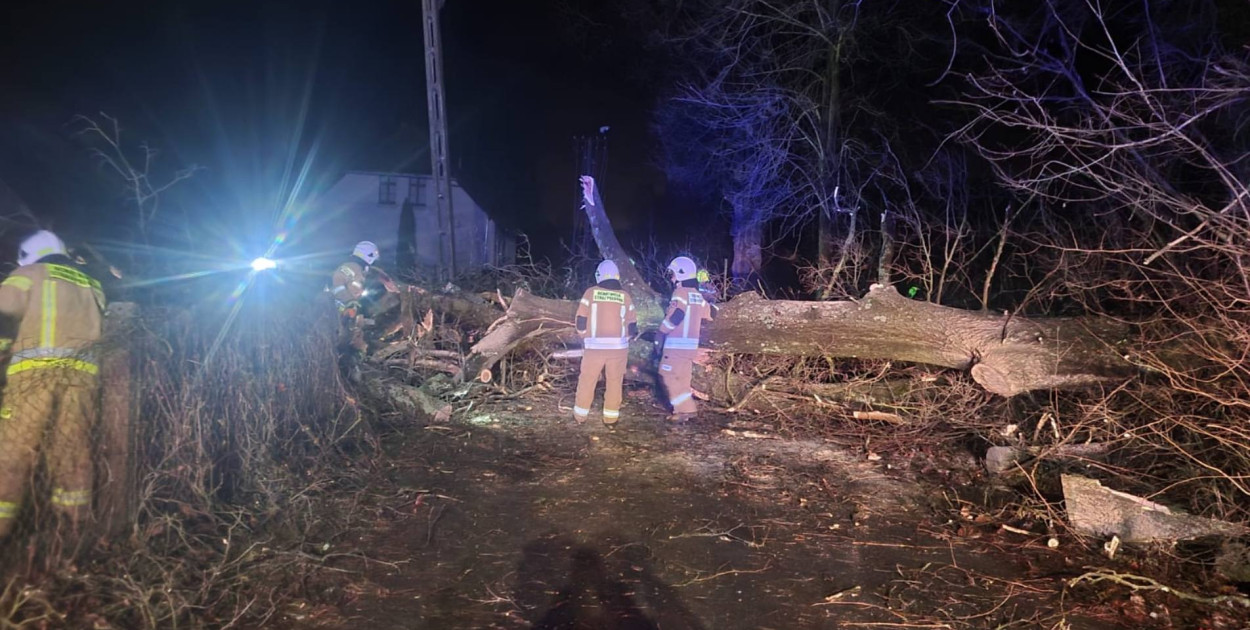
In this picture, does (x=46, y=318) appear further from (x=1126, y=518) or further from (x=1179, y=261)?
(x=1179, y=261)

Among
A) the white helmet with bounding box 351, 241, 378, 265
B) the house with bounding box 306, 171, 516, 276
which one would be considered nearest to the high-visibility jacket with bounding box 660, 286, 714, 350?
the white helmet with bounding box 351, 241, 378, 265

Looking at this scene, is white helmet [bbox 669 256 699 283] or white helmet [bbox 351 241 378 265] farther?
white helmet [bbox 351 241 378 265]

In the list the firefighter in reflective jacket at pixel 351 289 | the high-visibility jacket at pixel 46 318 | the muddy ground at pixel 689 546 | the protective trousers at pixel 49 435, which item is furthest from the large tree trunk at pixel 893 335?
the protective trousers at pixel 49 435

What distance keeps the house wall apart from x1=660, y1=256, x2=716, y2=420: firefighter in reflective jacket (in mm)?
18485

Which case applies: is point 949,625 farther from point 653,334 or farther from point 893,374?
point 653,334

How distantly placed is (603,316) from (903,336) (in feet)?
8.31

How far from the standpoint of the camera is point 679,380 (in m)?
6.27

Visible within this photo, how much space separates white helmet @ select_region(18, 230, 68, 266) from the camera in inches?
136

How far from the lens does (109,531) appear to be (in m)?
3.17

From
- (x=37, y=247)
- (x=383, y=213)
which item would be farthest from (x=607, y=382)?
(x=383, y=213)

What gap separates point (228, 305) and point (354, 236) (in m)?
22.0

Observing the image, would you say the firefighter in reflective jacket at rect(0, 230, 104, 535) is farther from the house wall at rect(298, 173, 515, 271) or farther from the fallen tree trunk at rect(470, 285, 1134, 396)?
the house wall at rect(298, 173, 515, 271)

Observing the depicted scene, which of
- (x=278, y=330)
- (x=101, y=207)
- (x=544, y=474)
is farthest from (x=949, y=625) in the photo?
(x=101, y=207)

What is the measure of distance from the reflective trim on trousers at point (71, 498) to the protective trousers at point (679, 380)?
4289 mm
